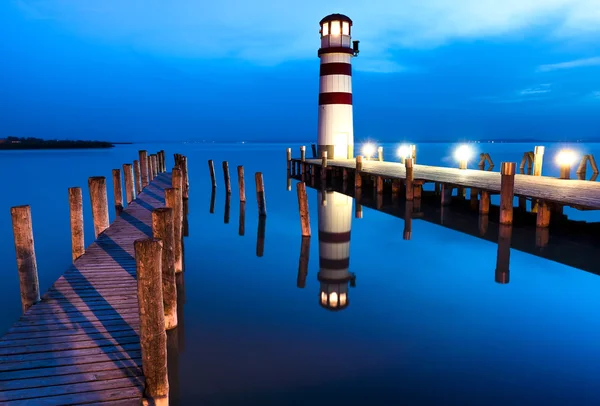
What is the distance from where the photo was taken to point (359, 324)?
6.29m

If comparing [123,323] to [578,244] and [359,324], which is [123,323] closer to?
[359,324]

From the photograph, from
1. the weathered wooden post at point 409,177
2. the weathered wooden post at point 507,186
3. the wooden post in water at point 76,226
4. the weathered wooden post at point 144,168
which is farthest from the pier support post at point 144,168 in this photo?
the weathered wooden post at point 507,186

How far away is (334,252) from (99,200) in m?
5.34

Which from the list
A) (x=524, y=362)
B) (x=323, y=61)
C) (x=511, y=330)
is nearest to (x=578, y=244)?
(x=511, y=330)

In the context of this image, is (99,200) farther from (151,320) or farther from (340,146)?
(340,146)

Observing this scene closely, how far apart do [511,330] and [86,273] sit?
5738mm

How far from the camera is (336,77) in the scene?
71.9 feet

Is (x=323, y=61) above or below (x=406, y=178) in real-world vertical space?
above

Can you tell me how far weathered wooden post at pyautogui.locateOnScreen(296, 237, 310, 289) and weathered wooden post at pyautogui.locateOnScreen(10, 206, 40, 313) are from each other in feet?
14.2

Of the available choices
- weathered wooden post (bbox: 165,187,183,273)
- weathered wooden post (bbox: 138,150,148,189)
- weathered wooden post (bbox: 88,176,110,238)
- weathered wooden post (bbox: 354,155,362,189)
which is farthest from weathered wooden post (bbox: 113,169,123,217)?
weathered wooden post (bbox: 354,155,362,189)

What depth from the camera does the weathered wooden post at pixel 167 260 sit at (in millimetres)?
4945

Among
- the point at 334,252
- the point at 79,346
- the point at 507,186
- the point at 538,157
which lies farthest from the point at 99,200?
the point at 538,157

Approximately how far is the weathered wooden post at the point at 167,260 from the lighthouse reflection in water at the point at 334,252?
2.69m

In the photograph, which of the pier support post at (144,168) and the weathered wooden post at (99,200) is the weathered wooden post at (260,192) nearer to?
the pier support post at (144,168)
